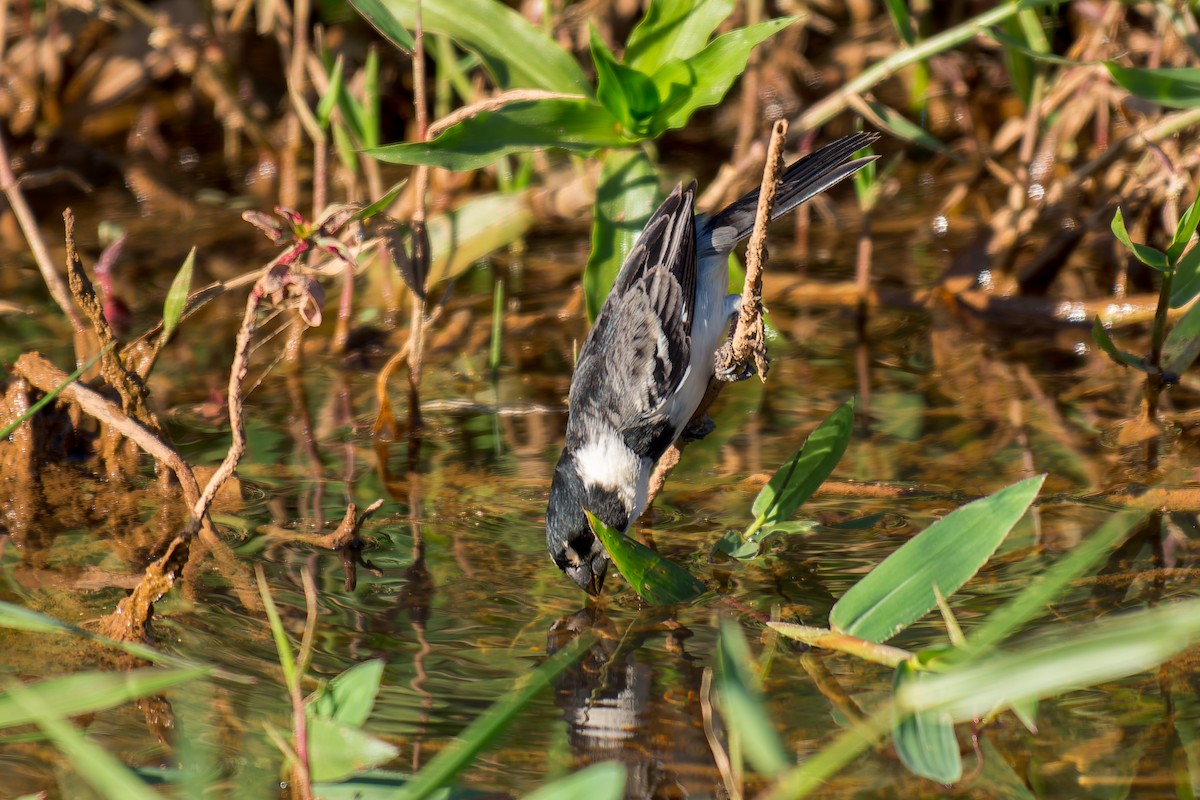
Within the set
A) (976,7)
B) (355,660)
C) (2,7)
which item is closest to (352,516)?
(355,660)

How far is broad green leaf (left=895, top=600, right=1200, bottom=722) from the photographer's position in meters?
1.76

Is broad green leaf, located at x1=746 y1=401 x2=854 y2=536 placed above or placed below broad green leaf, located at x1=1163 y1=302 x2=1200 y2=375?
below

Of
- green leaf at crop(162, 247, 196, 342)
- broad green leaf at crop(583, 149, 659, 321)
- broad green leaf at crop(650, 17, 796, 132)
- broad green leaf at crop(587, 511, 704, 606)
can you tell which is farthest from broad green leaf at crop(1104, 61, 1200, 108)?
green leaf at crop(162, 247, 196, 342)

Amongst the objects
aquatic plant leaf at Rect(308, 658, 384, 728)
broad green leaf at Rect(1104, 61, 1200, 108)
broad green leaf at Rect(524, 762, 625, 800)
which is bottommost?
broad green leaf at Rect(524, 762, 625, 800)

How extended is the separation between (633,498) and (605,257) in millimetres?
1049

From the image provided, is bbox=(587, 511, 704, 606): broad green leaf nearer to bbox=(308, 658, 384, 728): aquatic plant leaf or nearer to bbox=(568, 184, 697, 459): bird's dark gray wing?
bbox=(308, 658, 384, 728): aquatic plant leaf

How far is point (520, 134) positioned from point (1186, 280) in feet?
6.88

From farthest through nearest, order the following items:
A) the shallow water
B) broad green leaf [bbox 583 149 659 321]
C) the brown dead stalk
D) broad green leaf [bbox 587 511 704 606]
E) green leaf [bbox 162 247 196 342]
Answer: broad green leaf [bbox 583 149 659 321] → green leaf [bbox 162 247 196 342] → the brown dead stalk → broad green leaf [bbox 587 511 704 606] → the shallow water

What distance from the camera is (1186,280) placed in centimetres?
387

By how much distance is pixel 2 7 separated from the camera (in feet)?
20.8

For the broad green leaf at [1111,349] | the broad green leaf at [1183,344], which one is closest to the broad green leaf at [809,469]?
the broad green leaf at [1111,349]

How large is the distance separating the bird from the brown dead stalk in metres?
0.09

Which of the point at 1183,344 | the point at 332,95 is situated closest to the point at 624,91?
the point at 332,95

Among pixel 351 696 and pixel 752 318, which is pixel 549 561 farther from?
pixel 351 696
